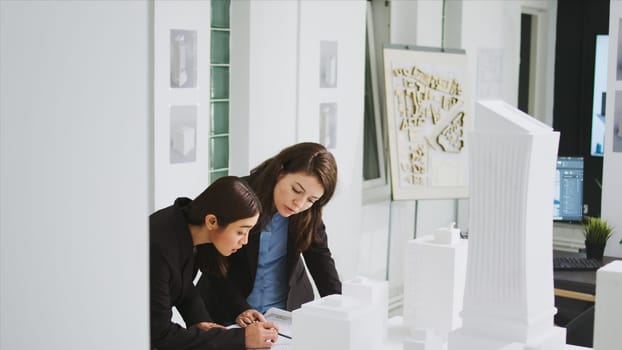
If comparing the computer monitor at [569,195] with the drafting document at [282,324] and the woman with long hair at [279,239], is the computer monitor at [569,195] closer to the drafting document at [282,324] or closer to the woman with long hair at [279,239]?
the woman with long hair at [279,239]

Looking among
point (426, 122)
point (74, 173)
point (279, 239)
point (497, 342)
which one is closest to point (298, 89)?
point (426, 122)

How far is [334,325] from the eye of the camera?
1746mm

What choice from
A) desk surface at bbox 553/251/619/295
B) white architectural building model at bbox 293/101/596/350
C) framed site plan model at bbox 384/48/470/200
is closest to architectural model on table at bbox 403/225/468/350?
white architectural building model at bbox 293/101/596/350

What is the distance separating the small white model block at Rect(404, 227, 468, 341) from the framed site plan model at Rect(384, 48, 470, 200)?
2.02 m

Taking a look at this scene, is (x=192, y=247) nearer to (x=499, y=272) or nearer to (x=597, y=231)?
(x=499, y=272)

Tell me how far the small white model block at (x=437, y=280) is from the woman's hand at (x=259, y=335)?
37 cm

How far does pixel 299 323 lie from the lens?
5.83 feet

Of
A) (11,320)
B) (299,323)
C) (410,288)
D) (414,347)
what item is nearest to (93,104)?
(11,320)

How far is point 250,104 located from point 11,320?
2.07m

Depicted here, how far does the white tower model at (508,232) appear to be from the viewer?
5.57 feet

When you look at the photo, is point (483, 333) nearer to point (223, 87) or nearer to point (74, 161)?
point (74, 161)

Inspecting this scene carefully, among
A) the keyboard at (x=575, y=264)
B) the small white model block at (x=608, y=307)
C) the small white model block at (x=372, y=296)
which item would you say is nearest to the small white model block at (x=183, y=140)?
the small white model block at (x=372, y=296)

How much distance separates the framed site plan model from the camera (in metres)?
4.17

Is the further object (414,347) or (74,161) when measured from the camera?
(414,347)
